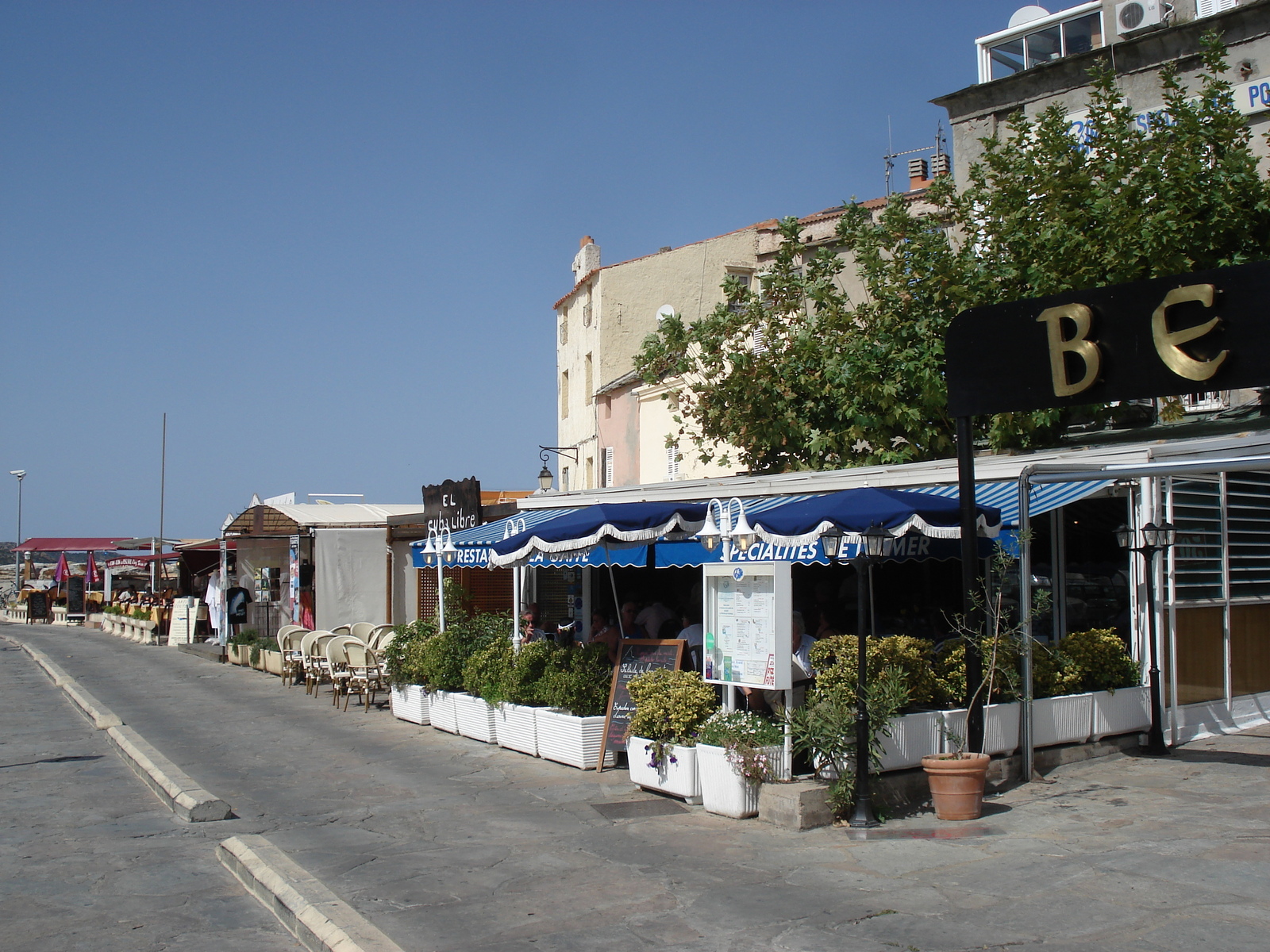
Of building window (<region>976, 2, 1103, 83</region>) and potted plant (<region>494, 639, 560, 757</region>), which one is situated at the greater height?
building window (<region>976, 2, 1103, 83</region>)

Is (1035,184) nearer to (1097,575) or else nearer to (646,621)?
(1097,575)

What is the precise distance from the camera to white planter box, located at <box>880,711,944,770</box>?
8.76 meters

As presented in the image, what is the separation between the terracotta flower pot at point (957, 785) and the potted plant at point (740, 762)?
3.87 ft

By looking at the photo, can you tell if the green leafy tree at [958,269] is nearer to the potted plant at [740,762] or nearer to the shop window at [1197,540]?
the shop window at [1197,540]

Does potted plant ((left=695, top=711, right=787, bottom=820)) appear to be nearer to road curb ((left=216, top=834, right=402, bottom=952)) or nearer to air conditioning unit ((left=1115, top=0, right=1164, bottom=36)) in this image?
road curb ((left=216, top=834, right=402, bottom=952))

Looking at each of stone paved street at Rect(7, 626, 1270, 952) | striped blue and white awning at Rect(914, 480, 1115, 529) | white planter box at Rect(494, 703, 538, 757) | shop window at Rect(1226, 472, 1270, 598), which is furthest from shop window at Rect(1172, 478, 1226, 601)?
white planter box at Rect(494, 703, 538, 757)

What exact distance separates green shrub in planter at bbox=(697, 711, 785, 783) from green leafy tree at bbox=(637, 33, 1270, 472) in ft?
29.7

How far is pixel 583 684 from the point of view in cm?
1108

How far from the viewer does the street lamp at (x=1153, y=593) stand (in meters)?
10.3

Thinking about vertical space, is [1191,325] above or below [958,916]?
above

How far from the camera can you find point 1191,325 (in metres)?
7.68

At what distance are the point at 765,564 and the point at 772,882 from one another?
280 centimetres

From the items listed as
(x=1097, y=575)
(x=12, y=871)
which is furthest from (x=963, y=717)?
(x=12, y=871)

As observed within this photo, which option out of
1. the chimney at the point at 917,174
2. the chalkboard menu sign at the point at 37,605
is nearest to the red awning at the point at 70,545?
the chalkboard menu sign at the point at 37,605
